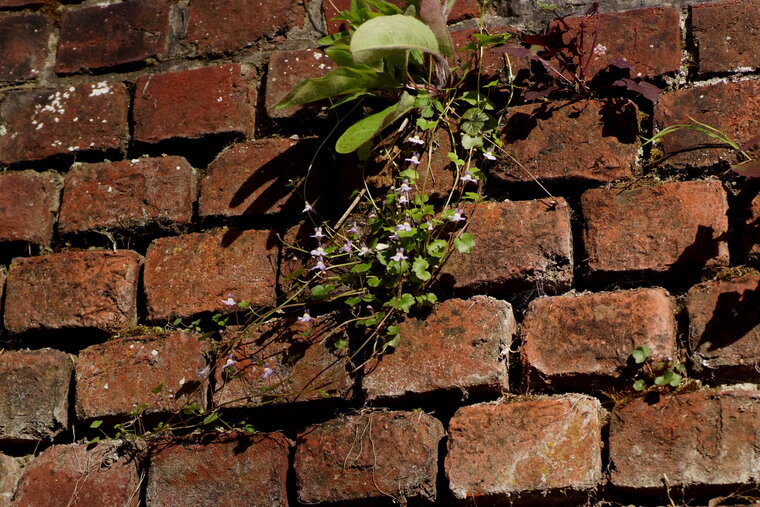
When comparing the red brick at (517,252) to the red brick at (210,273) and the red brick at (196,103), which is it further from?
the red brick at (196,103)

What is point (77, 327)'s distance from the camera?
1.50m

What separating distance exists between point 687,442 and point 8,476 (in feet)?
3.39

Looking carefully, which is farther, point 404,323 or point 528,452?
point 404,323

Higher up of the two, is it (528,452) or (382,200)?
(382,200)

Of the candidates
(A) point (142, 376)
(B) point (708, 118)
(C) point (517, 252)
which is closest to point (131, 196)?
(A) point (142, 376)

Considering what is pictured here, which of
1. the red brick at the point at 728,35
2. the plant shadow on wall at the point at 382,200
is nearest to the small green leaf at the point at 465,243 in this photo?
the plant shadow on wall at the point at 382,200

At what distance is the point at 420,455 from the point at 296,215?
451 mm

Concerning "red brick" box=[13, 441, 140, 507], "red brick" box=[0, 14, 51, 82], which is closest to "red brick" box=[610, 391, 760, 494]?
"red brick" box=[13, 441, 140, 507]

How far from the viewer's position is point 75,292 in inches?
59.9

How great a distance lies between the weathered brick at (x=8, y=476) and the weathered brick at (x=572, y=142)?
0.90m

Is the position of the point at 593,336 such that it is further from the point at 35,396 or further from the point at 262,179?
the point at 35,396

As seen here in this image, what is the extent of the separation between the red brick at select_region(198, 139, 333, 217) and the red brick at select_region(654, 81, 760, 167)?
0.54m

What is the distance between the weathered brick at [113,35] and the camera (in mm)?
1715

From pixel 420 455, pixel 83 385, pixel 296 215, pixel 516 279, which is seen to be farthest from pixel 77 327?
pixel 516 279
